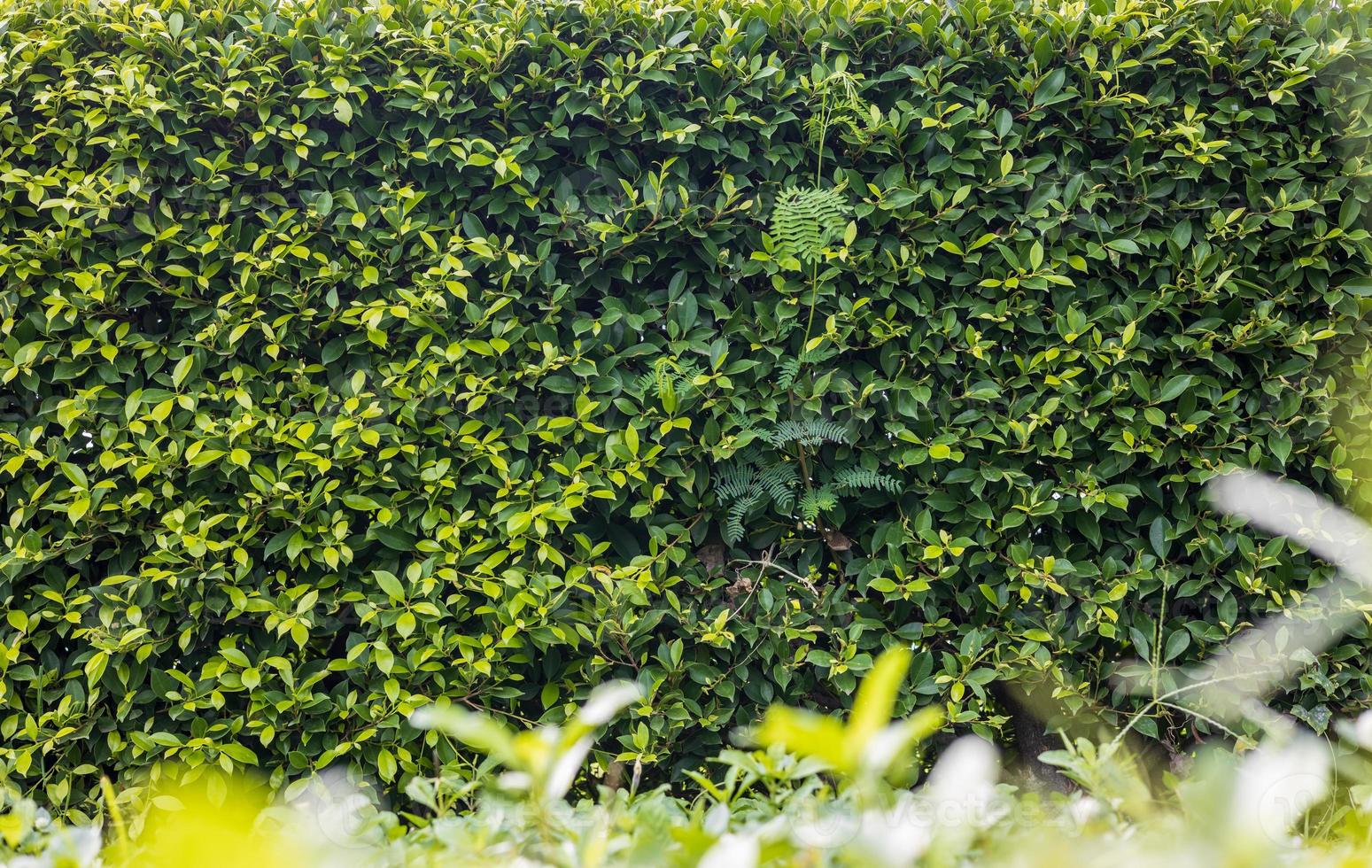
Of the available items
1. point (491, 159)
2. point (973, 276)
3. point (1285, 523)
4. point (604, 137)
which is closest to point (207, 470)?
point (491, 159)

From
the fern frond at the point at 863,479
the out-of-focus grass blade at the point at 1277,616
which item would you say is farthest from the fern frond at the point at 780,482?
the out-of-focus grass blade at the point at 1277,616

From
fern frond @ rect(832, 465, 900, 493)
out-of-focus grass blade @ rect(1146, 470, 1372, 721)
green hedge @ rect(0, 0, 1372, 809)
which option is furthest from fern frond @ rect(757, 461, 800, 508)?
out-of-focus grass blade @ rect(1146, 470, 1372, 721)

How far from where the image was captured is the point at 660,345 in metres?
2.60

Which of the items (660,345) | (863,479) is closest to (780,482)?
(863,479)

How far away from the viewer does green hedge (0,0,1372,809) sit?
247cm

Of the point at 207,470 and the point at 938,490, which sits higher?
the point at 938,490

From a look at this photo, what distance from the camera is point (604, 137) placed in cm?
262

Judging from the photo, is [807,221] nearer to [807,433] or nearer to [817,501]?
[807,433]

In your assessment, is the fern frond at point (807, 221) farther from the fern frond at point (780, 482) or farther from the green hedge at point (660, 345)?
the fern frond at point (780, 482)

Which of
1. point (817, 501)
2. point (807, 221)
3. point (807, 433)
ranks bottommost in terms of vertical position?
point (817, 501)

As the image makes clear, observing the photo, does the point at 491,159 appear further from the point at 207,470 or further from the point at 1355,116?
the point at 1355,116

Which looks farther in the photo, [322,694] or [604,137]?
[604,137]

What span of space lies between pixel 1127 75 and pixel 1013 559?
154 centimetres

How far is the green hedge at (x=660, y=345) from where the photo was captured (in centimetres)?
247
